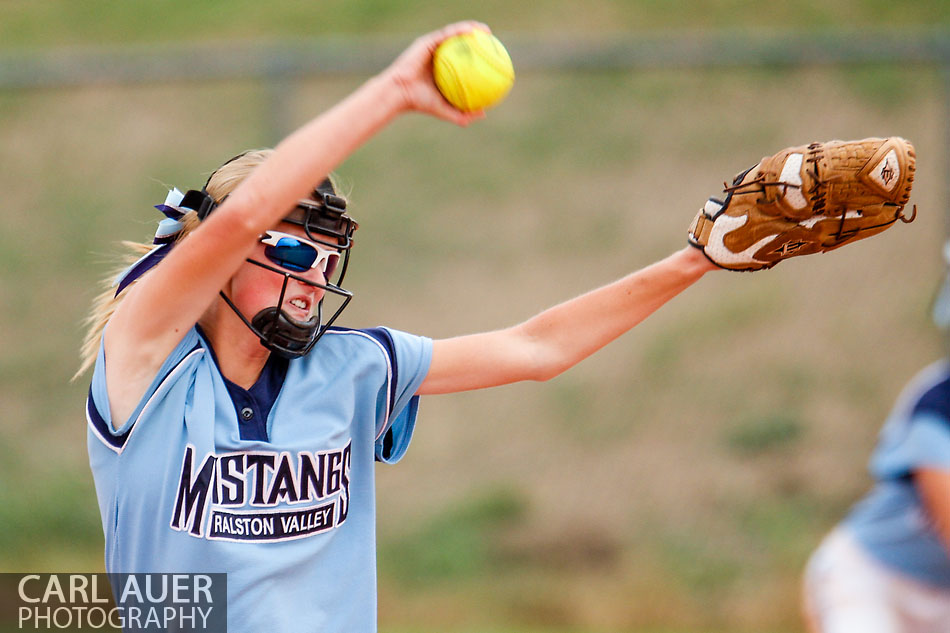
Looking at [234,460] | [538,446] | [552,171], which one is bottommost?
[234,460]

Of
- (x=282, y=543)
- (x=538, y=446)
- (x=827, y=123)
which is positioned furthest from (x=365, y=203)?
(x=282, y=543)

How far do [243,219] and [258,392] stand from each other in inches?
21.4

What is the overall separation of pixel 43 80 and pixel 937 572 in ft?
18.1

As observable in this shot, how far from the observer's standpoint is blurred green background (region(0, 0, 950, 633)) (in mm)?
6465

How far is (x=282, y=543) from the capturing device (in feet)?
8.27

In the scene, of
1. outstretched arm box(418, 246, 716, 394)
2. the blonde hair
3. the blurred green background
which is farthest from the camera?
the blurred green background

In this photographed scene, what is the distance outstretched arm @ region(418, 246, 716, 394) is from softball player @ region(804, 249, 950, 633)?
2.93ft

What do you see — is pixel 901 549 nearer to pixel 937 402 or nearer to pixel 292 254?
pixel 937 402

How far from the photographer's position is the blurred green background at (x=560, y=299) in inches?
255

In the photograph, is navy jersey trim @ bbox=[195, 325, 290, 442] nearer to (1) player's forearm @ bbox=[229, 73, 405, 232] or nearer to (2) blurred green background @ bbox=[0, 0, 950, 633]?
(1) player's forearm @ bbox=[229, 73, 405, 232]

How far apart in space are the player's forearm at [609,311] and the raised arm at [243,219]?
0.76 meters

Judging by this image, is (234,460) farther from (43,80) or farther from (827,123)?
(827,123)

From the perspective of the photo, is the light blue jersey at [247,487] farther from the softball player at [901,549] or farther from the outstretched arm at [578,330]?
the softball player at [901,549]

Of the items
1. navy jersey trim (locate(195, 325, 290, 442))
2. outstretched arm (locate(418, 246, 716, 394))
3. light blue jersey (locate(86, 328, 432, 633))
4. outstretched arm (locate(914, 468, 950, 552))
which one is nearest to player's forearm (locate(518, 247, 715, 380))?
outstretched arm (locate(418, 246, 716, 394))
